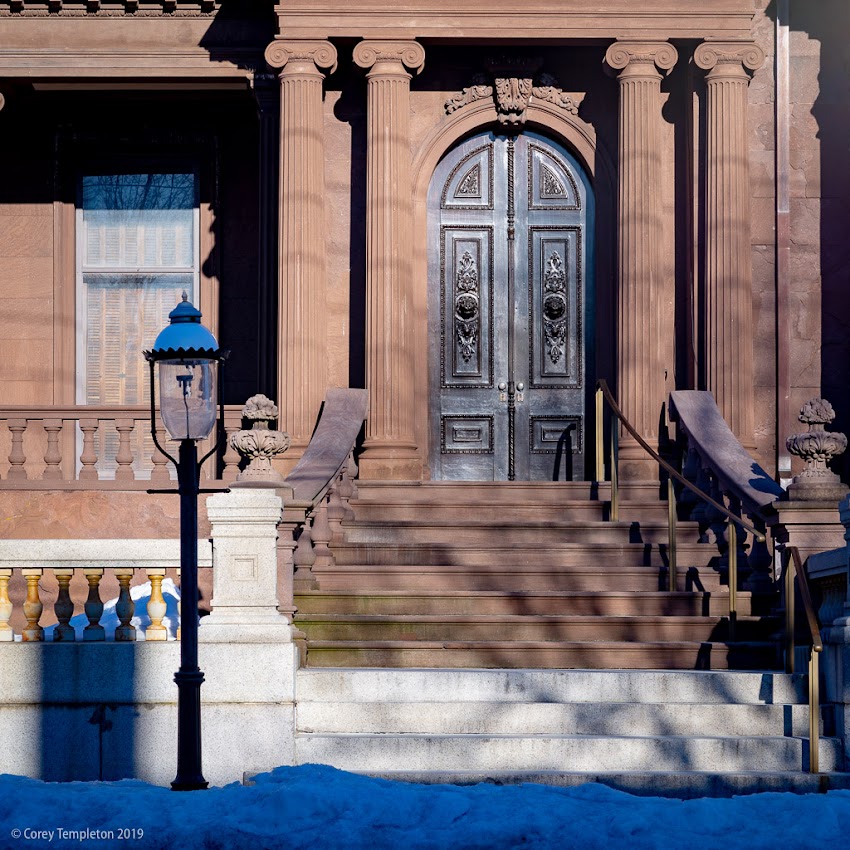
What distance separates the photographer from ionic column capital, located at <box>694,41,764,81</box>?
1467 centimetres

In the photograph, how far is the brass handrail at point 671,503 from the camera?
455 inches

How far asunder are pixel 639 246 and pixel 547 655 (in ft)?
15.7

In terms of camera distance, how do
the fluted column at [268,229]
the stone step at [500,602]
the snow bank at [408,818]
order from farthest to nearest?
the fluted column at [268,229]
the stone step at [500,602]
the snow bank at [408,818]

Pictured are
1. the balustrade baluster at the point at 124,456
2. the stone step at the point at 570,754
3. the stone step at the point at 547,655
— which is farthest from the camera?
the balustrade baluster at the point at 124,456

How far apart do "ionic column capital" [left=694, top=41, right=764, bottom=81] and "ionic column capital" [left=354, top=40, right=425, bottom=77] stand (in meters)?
2.59

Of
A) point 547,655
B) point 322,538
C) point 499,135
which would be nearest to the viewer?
point 547,655

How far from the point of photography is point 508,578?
12.2 m

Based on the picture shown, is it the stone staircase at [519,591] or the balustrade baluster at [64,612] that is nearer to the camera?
the balustrade baluster at [64,612]

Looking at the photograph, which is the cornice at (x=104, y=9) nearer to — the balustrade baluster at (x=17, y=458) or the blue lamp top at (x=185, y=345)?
the balustrade baluster at (x=17, y=458)

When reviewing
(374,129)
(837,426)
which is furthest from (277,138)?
(837,426)

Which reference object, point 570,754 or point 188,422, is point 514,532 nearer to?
point 570,754

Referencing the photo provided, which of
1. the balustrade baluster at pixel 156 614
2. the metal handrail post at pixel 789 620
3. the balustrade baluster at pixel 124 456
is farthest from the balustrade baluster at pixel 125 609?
the metal handrail post at pixel 789 620

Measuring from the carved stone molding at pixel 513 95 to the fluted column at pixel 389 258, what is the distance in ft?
2.36

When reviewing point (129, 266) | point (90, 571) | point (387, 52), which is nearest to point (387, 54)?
point (387, 52)
